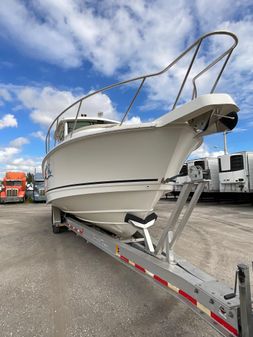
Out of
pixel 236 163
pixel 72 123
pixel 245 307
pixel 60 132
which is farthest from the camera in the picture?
pixel 236 163

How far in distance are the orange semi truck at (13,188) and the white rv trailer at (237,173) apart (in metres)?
14.0

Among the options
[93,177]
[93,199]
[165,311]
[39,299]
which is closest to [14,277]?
[39,299]

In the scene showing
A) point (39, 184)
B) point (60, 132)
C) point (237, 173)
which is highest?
point (60, 132)

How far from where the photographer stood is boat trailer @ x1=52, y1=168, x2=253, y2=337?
1.65 meters

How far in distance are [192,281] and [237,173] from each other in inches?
438

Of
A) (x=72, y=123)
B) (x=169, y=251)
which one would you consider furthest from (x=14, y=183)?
(x=169, y=251)

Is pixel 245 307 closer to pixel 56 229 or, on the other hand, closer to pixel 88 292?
pixel 88 292

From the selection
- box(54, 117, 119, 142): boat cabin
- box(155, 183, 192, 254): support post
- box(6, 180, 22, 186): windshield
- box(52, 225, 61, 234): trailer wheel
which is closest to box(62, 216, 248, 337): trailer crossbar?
box(155, 183, 192, 254): support post

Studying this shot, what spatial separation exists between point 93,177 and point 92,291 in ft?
4.94

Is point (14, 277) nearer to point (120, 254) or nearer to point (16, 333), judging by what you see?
point (16, 333)

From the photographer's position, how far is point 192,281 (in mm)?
2131

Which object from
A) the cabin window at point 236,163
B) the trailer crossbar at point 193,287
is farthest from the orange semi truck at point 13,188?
the trailer crossbar at point 193,287

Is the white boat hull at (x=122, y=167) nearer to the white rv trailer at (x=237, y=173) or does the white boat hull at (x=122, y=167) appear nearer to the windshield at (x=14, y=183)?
the white rv trailer at (x=237, y=173)

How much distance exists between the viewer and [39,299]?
3016 millimetres
